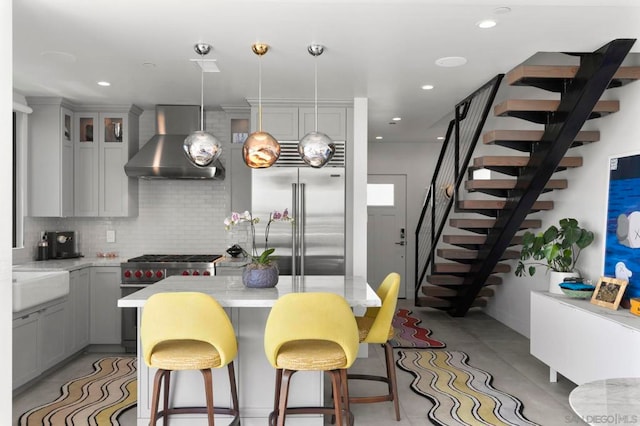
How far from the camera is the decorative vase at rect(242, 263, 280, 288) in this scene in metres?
3.56

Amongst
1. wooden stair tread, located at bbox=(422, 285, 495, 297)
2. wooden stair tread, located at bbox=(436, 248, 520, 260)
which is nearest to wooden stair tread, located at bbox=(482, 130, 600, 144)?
wooden stair tread, located at bbox=(436, 248, 520, 260)

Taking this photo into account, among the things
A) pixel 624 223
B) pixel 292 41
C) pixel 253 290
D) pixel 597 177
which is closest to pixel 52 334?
pixel 253 290

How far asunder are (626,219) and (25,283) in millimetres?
4523

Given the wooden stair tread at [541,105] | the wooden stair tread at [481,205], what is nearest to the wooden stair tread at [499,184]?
the wooden stair tread at [481,205]

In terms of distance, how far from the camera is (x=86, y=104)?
18.8 ft

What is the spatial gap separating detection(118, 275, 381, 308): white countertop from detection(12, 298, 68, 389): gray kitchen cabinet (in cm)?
137

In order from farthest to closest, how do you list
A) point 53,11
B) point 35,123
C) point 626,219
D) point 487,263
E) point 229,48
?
point 487,263
point 35,123
point 626,219
point 229,48
point 53,11

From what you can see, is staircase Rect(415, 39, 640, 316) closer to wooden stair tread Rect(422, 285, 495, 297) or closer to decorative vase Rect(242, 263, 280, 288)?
wooden stair tread Rect(422, 285, 495, 297)

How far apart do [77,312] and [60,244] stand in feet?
3.10

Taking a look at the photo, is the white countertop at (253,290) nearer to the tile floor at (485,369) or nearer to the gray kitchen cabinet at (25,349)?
the tile floor at (485,369)

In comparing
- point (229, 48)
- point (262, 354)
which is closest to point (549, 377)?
point (262, 354)

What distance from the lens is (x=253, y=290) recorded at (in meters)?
3.50

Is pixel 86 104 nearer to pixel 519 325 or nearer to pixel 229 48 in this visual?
pixel 229 48
